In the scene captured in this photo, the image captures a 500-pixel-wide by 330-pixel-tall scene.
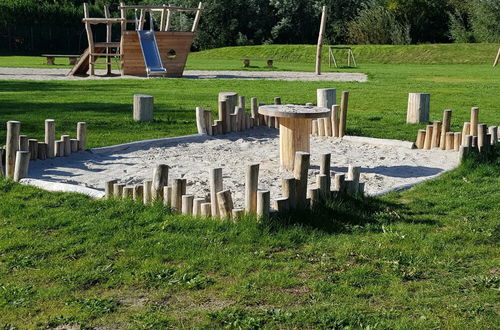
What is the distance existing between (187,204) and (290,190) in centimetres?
101

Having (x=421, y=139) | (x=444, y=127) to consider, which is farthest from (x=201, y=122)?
(x=444, y=127)

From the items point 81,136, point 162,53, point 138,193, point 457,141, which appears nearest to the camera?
point 138,193

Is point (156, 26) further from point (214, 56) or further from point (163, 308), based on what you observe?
point (163, 308)

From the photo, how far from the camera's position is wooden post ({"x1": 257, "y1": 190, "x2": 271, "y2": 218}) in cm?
712

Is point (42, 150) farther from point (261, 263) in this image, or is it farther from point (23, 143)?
point (261, 263)

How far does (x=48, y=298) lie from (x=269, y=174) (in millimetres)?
5136

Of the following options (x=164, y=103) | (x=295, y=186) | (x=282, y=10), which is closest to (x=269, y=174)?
(x=295, y=186)

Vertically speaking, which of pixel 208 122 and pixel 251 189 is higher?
pixel 251 189

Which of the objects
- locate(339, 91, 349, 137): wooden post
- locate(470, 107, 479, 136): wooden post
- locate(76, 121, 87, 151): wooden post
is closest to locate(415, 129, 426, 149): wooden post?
locate(470, 107, 479, 136): wooden post

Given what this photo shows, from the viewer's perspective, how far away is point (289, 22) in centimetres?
5800

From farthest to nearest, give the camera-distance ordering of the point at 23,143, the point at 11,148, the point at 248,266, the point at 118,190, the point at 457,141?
the point at 457,141, the point at 23,143, the point at 11,148, the point at 118,190, the point at 248,266

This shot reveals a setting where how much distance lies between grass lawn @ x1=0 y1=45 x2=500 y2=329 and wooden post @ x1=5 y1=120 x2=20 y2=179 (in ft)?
1.30

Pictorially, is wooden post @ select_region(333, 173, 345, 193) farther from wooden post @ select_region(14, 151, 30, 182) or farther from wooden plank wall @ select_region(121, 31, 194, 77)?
wooden plank wall @ select_region(121, 31, 194, 77)

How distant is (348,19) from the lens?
5809 cm
